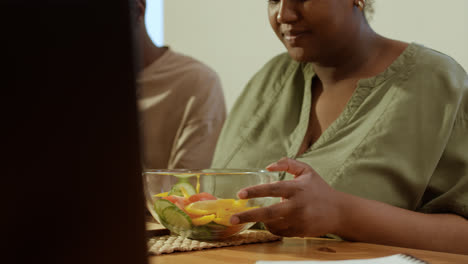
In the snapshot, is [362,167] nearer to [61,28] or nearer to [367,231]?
[367,231]

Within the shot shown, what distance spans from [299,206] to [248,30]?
215 cm

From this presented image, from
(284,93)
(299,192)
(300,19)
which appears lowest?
(299,192)

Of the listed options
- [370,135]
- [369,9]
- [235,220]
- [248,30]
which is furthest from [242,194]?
[248,30]

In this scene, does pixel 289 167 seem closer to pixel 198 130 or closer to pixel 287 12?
pixel 287 12

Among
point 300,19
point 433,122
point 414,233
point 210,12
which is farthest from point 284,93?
point 210,12

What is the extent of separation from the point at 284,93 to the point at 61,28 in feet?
3.75

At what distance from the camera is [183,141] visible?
1841 mm

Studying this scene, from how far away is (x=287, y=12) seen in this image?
3.56ft

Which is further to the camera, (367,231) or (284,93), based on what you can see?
(284,93)

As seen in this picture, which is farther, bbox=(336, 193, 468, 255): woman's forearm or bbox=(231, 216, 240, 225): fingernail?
bbox=(336, 193, 468, 255): woman's forearm

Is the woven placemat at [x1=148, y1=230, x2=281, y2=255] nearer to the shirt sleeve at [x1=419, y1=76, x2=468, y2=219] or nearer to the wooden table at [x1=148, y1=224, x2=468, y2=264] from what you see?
the wooden table at [x1=148, y1=224, x2=468, y2=264]

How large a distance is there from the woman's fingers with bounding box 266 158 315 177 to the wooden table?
11 centimetres

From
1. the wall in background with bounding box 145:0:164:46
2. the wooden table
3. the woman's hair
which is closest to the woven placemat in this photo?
the wooden table

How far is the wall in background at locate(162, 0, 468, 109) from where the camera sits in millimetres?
1977
